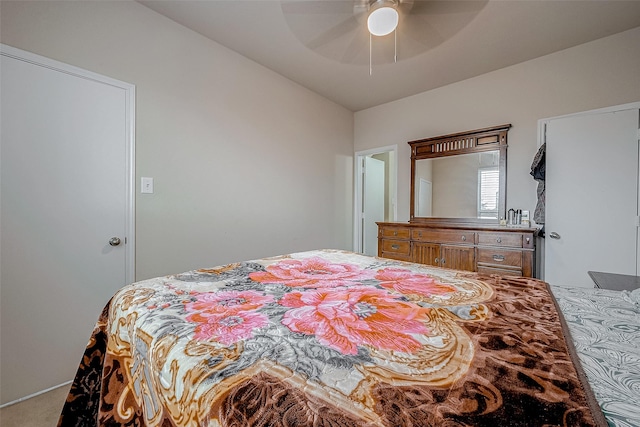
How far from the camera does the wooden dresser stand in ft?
7.84

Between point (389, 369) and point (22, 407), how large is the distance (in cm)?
228

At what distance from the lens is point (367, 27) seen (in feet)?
6.75

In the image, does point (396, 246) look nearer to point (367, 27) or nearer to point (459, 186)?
point (459, 186)

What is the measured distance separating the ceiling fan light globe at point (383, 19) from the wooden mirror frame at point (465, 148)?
1834 millimetres

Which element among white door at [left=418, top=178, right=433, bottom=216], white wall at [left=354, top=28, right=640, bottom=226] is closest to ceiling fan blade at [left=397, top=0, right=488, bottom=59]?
white wall at [left=354, top=28, right=640, bottom=226]

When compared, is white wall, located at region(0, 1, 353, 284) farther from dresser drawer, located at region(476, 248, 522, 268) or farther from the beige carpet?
dresser drawer, located at region(476, 248, 522, 268)

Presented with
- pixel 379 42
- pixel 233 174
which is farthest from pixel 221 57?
pixel 379 42

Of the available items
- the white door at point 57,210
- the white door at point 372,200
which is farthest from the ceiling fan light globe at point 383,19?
the white door at point 372,200

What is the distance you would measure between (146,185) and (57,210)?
53 cm

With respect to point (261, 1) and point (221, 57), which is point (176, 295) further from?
point (221, 57)

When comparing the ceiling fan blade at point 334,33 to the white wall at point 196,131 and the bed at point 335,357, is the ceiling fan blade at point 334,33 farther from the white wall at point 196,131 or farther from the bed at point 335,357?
the bed at point 335,357

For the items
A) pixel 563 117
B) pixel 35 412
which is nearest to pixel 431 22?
pixel 563 117

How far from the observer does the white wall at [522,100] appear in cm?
227

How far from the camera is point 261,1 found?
1.92 meters
